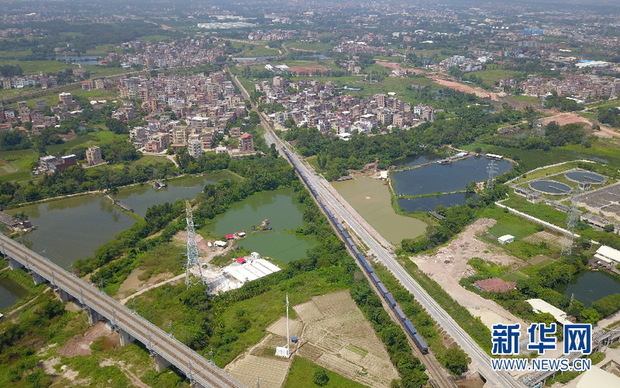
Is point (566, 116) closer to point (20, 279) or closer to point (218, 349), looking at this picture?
point (218, 349)

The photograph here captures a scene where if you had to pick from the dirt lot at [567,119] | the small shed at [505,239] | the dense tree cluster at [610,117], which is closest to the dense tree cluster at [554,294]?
the small shed at [505,239]

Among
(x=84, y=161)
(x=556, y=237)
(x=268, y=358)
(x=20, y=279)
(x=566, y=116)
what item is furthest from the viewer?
(x=566, y=116)

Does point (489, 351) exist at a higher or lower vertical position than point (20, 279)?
higher

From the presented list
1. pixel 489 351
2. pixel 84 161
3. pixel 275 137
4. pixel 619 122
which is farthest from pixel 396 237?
pixel 619 122

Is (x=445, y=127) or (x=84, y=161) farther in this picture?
(x=445, y=127)

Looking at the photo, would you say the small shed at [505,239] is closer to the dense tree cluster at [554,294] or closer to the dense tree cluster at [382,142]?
the dense tree cluster at [554,294]

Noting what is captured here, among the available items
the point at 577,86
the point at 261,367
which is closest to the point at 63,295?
the point at 261,367

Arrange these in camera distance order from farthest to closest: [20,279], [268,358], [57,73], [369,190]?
[57,73]
[369,190]
[20,279]
[268,358]
